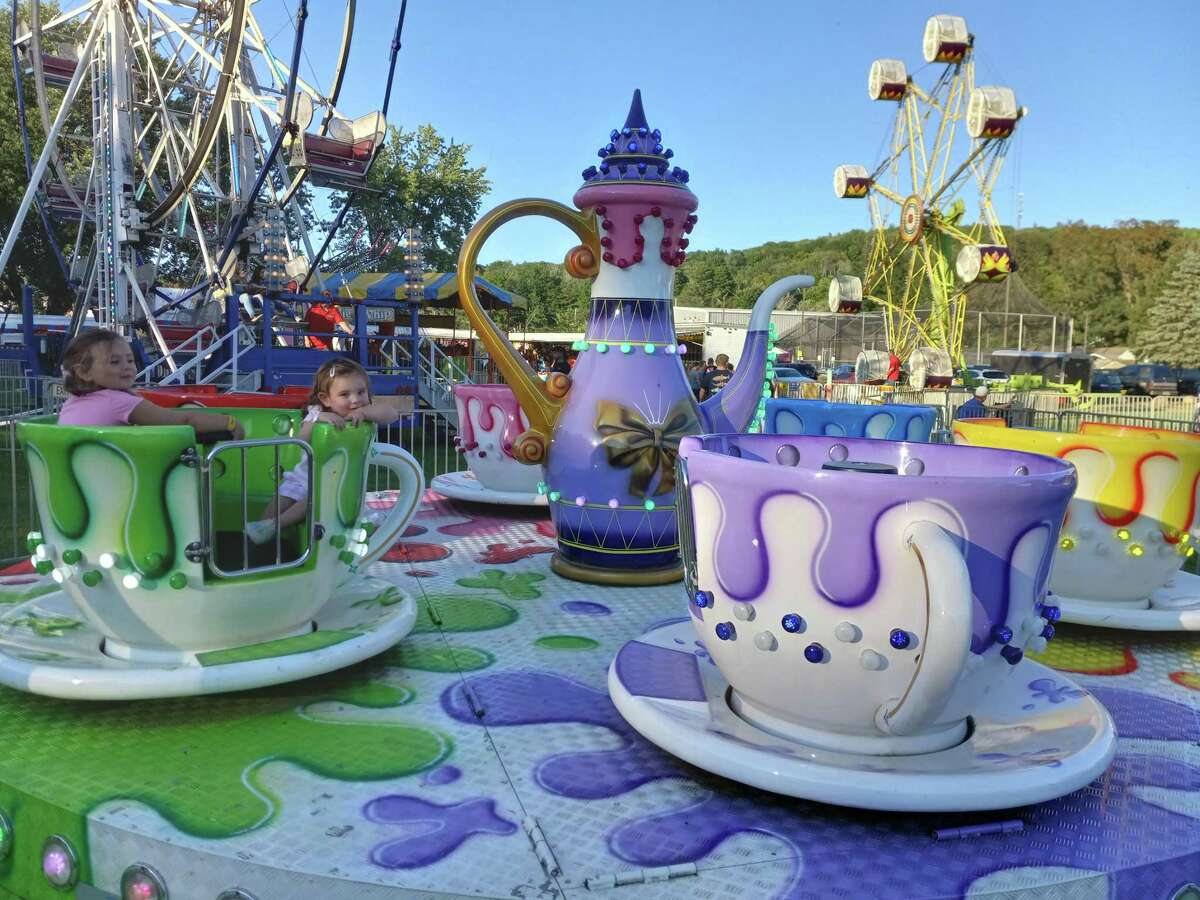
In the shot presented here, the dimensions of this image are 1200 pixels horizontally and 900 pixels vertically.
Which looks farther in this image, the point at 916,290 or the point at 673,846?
the point at 916,290

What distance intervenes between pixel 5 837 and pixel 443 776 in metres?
0.67

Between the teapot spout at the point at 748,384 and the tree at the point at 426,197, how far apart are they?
27.3m

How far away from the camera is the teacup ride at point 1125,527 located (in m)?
2.19

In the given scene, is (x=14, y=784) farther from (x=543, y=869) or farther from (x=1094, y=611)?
(x=1094, y=611)

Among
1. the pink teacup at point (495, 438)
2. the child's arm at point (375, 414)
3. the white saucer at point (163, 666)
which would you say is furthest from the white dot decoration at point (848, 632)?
the pink teacup at point (495, 438)

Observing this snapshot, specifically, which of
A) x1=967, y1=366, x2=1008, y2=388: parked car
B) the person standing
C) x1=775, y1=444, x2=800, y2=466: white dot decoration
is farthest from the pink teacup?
x1=967, y1=366, x2=1008, y2=388: parked car

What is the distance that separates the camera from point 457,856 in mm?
1232

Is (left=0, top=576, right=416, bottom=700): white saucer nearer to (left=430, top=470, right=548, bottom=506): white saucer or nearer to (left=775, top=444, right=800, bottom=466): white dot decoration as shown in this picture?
(left=775, top=444, right=800, bottom=466): white dot decoration

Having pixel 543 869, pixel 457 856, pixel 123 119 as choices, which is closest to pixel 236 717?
pixel 457 856

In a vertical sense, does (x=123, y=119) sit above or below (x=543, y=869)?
above

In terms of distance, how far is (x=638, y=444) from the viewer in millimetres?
2809

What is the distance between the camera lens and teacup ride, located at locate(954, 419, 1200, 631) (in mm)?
2189

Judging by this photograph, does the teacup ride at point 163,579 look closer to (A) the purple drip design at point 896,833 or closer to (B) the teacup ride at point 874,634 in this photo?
(A) the purple drip design at point 896,833

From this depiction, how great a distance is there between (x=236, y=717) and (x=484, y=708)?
467mm
